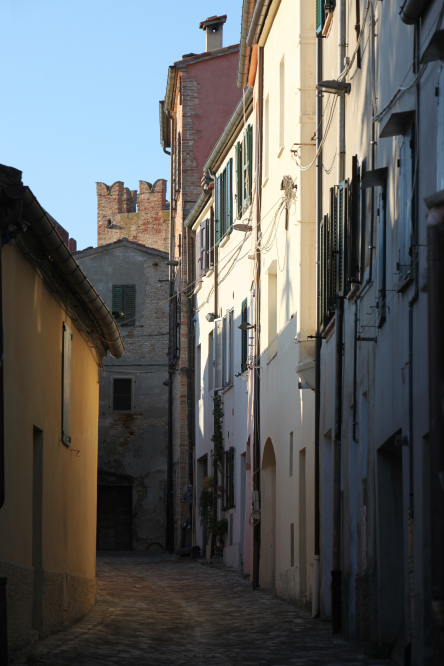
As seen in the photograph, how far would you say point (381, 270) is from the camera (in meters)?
9.53

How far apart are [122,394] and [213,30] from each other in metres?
11.7

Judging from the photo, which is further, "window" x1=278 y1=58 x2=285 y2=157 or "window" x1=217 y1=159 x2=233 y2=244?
"window" x1=217 y1=159 x2=233 y2=244

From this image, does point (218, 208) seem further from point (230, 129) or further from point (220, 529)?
point (220, 529)

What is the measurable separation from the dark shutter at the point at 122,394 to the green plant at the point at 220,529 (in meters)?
10.5

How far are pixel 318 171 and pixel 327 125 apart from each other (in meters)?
0.83

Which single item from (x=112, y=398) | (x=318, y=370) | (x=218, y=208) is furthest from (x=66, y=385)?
(x=112, y=398)

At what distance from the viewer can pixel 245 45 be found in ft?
63.4

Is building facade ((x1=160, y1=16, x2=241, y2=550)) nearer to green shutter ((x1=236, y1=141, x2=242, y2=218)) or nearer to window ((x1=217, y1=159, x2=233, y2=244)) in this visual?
window ((x1=217, y1=159, x2=233, y2=244))

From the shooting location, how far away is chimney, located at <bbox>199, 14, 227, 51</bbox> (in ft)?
107

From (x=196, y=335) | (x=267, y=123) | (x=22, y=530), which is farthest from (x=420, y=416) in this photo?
(x=196, y=335)

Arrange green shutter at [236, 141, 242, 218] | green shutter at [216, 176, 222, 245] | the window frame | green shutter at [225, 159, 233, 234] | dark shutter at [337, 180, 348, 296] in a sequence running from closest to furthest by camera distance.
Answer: dark shutter at [337, 180, 348, 296]
green shutter at [236, 141, 242, 218]
green shutter at [225, 159, 233, 234]
green shutter at [216, 176, 222, 245]
the window frame

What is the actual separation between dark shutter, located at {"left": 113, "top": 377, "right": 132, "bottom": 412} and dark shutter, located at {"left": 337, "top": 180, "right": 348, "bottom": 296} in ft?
73.7

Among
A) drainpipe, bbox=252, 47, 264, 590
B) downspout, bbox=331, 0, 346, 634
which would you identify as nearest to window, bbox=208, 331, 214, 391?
drainpipe, bbox=252, 47, 264, 590

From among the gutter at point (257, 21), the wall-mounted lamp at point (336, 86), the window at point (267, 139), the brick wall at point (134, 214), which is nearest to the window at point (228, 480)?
the window at point (267, 139)
